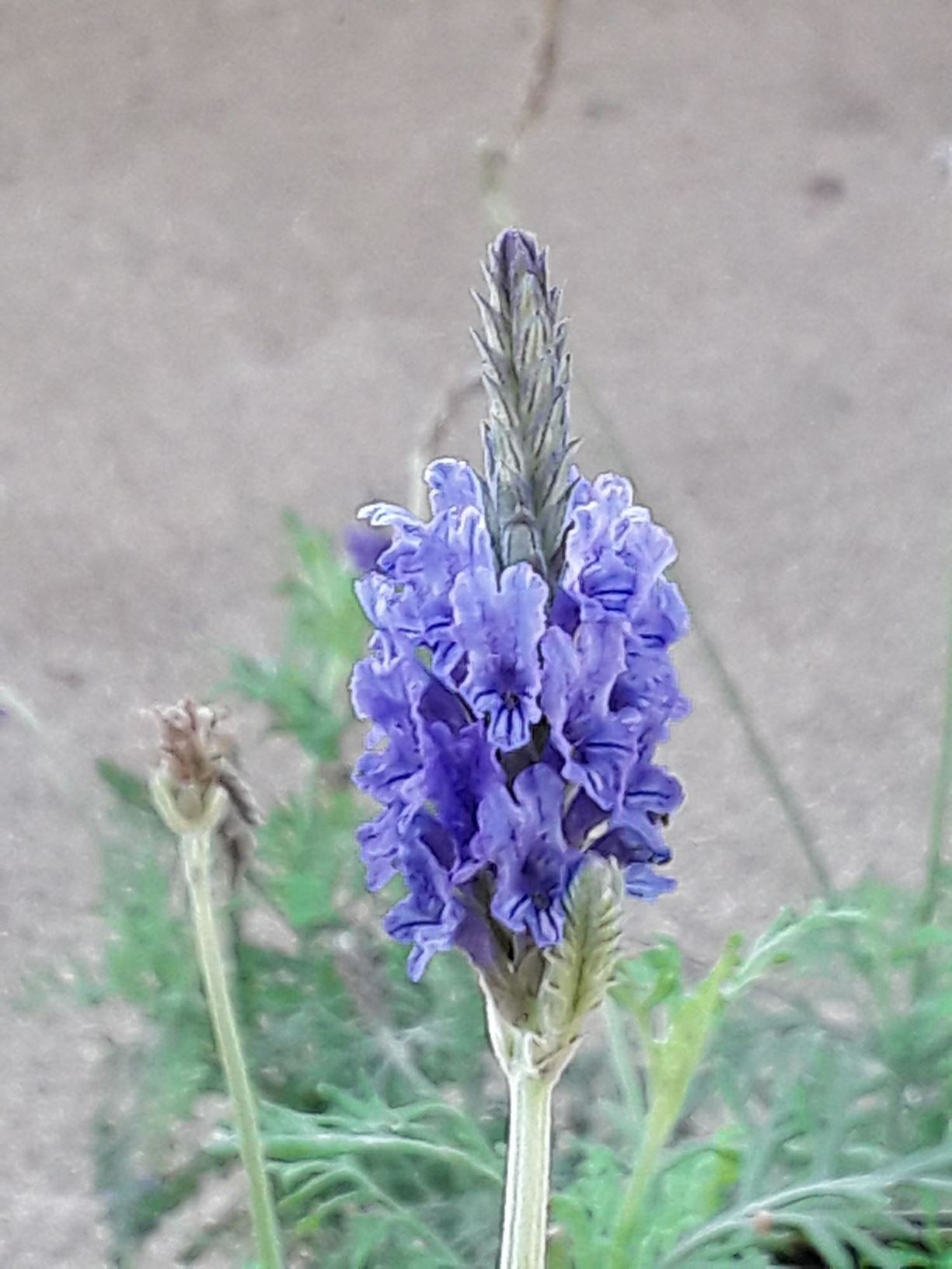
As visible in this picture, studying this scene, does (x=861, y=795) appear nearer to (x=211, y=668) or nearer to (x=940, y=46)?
(x=211, y=668)

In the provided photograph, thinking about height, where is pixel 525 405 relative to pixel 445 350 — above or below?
below

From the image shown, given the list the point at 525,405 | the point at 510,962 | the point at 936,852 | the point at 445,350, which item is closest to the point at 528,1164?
the point at 510,962

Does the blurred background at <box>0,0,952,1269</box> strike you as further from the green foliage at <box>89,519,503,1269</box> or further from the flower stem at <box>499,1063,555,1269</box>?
the flower stem at <box>499,1063,555,1269</box>

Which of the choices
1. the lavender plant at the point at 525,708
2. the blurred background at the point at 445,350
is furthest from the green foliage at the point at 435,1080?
the blurred background at the point at 445,350

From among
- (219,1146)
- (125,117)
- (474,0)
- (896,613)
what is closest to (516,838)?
(219,1146)

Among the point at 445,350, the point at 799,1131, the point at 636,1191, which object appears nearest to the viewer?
the point at 636,1191

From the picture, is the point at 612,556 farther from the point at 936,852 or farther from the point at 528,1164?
the point at 936,852

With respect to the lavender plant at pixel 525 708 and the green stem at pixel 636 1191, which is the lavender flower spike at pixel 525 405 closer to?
the lavender plant at pixel 525 708
